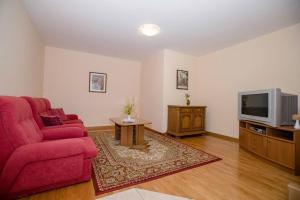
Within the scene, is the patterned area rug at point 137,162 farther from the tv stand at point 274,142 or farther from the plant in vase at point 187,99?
the plant in vase at point 187,99

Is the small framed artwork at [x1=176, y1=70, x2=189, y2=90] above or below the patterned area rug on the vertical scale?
above

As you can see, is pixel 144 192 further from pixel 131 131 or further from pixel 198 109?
pixel 198 109

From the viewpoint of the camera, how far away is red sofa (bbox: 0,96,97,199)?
1.29 metres

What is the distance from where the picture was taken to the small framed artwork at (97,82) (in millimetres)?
4691

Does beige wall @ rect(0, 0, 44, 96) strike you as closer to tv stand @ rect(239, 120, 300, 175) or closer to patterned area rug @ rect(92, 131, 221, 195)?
patterned area rug @ rect(92, 131, 221, 195)

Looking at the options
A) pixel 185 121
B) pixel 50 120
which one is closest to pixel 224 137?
pixel 185 121

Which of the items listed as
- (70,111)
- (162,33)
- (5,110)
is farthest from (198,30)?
(70,111)

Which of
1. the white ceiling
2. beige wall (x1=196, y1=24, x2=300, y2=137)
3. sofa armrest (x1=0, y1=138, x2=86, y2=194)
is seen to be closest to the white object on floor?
sofa armrest (x1=0, y1=138, x2=86, y2=194)

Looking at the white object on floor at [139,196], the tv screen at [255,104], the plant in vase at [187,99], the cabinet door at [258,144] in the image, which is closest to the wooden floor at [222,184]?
the white object on floor at [139,196]

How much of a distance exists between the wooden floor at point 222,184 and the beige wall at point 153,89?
2.25 m

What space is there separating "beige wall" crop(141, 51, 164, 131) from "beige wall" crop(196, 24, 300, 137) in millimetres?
1381

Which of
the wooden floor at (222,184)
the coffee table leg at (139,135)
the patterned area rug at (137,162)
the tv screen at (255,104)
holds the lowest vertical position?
the wooden floor at (222,184)

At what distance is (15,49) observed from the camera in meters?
2.12

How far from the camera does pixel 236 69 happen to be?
3680 millimetres
